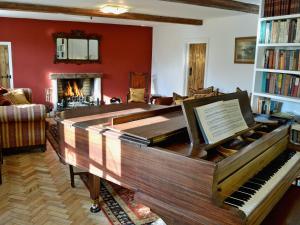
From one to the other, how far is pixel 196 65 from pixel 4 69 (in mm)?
4601

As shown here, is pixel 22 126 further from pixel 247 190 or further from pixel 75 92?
pixel 75 92

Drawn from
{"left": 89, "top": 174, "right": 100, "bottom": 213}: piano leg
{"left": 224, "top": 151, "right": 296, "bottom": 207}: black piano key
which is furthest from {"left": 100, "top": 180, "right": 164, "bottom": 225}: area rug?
{"left": 224, "top": 151, "right": 296, "bottom": 207}: black piano key

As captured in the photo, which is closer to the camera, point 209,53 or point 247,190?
point 247,190

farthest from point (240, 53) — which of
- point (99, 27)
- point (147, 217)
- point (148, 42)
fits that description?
point (147, 217)

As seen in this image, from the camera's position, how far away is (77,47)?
760 cm

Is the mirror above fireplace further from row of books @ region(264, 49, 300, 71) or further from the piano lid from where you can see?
the piano lid

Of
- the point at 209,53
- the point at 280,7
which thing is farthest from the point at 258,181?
the point at 209,53

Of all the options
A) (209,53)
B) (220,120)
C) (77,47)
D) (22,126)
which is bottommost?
(22,126)

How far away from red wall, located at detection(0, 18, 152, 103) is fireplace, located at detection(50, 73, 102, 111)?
181 millimetres

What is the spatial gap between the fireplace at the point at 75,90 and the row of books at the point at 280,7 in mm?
5137

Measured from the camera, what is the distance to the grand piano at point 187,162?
4.83 ft

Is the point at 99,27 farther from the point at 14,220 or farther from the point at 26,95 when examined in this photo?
Answer: the point at 14,220

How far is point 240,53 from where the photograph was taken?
5980mm

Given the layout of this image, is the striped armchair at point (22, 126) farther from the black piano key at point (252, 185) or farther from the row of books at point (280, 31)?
the black piano key at point (252, 185)
